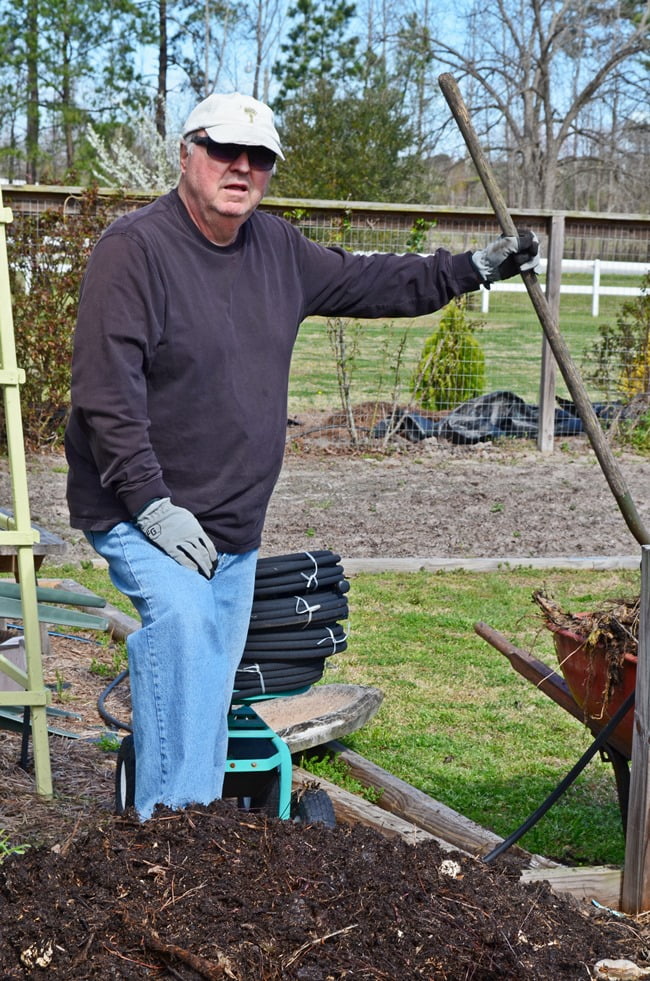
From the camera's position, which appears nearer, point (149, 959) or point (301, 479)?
point (149, 959)

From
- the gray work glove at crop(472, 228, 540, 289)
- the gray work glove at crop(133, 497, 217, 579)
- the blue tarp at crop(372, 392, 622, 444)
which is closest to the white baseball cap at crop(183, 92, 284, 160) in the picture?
the gray work glove at crop(472, 228, 540, 289)

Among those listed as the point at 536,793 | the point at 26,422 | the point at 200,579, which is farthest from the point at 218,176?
the point at 26,422

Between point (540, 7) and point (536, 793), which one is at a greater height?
point (540, 7)

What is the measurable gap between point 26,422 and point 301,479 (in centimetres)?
255

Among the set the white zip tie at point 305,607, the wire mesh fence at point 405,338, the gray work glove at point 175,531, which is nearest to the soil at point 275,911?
the gray work glove at point 175,531

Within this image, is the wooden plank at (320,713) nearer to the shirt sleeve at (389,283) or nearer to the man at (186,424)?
the man at (186,424)

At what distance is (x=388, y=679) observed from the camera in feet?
17.9

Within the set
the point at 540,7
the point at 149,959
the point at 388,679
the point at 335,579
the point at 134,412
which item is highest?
the point at 540,7

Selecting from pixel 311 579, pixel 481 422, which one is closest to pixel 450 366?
pixel 481 422

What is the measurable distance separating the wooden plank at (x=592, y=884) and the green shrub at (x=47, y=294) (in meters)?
8.00

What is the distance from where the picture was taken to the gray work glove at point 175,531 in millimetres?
2873

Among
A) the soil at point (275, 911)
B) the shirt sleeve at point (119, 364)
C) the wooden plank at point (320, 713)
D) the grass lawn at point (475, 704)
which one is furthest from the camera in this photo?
the wooden plank at point (320, 713)

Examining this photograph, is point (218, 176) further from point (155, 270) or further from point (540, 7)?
point (540, 7)

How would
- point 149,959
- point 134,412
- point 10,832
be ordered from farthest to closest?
1. point 10,832
2. point 134,412
3. point 149,959
